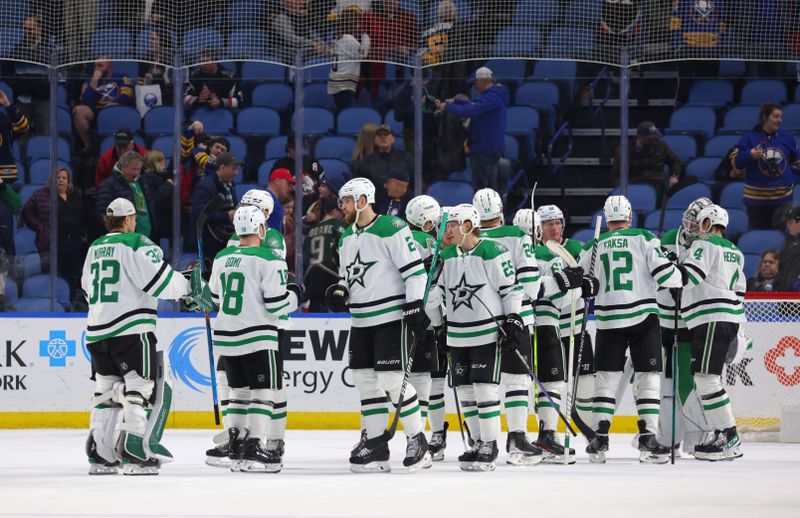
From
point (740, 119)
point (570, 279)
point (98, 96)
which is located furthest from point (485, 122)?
point (570, 279)

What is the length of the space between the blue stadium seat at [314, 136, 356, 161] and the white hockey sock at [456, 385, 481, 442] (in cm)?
399

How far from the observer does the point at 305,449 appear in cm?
907

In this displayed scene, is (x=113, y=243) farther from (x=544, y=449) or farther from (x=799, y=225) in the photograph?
(x=799, y=225)

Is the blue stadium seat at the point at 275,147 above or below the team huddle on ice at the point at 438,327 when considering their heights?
above

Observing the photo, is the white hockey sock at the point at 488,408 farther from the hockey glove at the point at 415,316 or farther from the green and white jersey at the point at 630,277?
the green and white jersey at the point at 630,277

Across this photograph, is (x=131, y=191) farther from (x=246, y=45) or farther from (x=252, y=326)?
(x=252, y=326)

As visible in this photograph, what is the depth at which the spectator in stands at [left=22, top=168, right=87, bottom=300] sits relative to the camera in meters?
11.2

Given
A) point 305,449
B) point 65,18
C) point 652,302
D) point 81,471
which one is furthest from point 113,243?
point 65,18

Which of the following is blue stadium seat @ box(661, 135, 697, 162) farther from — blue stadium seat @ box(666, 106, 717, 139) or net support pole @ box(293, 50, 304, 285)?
net support pole @ box(293, 50, 304, 285)

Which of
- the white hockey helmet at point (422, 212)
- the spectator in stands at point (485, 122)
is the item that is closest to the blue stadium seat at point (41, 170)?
the spectator in stands at point (485, 122)

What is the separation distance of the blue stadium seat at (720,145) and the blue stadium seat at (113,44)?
15.5ft

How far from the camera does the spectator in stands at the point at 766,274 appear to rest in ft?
36.8

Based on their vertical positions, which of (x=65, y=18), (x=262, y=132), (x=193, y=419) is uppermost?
(x=65, y=18)

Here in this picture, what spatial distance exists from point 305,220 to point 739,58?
3.61m
